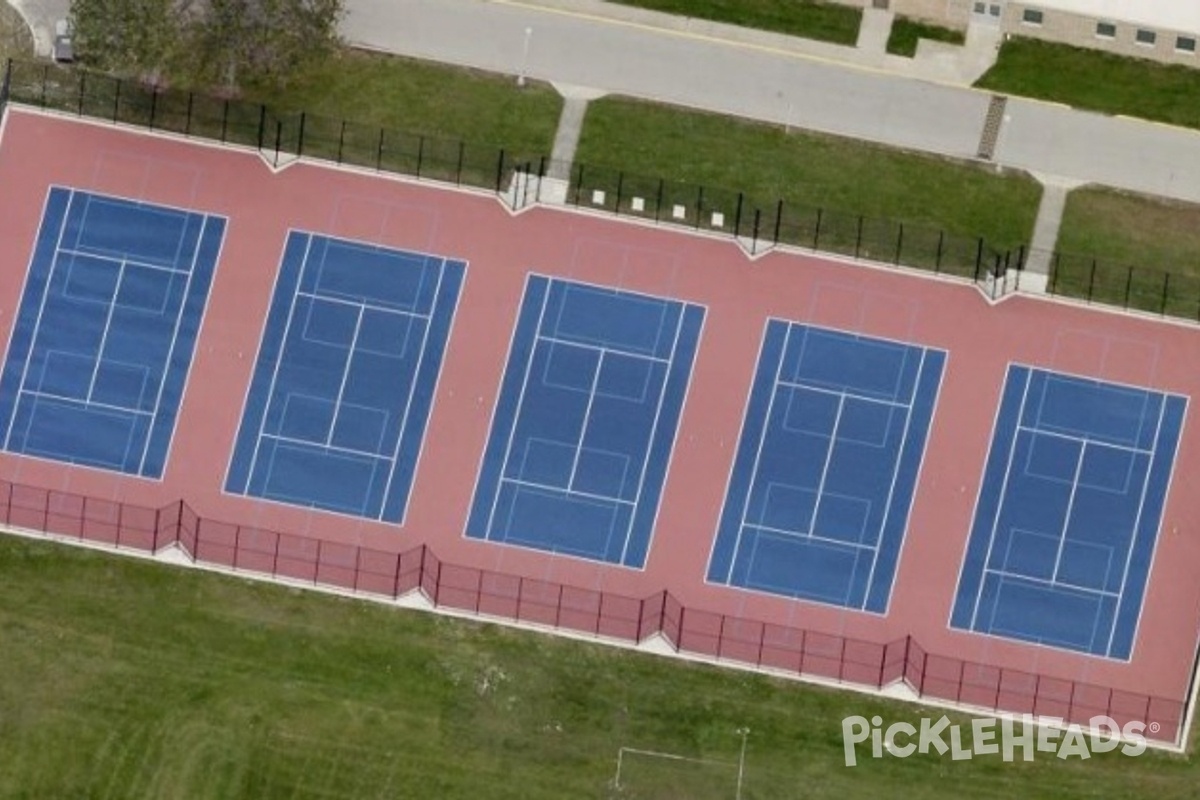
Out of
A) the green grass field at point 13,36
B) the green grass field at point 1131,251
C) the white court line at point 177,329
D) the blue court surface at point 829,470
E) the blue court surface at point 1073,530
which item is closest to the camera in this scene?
the blue court surface at point 1073,530

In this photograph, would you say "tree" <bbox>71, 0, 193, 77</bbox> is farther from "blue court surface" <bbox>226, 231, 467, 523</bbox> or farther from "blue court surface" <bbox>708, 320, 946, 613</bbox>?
"blue court surface" <bbox>708, 320, 946, 613</bbox>

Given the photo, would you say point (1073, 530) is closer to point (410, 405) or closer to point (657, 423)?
point (657, 423)

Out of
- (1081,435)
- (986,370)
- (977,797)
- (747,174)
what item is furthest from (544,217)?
(977,797)

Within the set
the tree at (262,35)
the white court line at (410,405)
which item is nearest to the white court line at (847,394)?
the white court line at (410,405)

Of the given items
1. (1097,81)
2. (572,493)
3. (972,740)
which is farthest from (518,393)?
(1097,81)

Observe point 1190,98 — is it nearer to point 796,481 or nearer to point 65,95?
point 796,481

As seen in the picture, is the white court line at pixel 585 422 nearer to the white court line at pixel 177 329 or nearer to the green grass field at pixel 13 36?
the white court line at pixel 177 329
